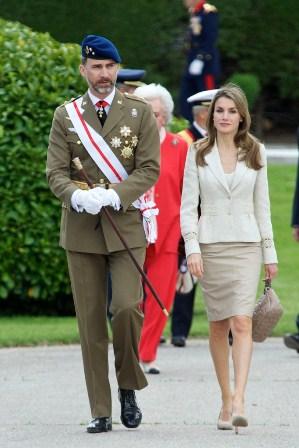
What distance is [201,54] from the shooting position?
17.3m

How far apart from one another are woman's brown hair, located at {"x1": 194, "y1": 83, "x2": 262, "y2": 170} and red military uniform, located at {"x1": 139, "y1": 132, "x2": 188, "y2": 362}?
2292mm

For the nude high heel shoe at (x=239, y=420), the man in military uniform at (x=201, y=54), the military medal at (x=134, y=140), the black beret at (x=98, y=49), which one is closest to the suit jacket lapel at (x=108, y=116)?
the military medal at (x=134, y=140)

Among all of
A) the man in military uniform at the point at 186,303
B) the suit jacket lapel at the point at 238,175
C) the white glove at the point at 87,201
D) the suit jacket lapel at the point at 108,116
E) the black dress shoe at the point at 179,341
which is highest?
the suit jacket lapel at the point at 108,116

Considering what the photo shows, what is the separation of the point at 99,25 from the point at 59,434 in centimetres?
1344

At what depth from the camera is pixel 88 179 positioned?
7.57 meters

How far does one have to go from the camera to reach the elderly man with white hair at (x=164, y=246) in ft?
32.9

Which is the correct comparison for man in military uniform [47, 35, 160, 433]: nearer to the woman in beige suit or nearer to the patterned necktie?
the patterned necktie

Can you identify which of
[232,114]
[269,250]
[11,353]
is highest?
[232,114]

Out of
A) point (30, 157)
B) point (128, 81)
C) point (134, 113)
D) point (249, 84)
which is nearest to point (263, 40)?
point (249, 84)

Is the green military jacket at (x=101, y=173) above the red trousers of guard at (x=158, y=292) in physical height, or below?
above

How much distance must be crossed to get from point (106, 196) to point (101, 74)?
596 millimetres

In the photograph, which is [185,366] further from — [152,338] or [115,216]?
[115,216]

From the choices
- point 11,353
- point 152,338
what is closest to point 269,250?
point 152,338

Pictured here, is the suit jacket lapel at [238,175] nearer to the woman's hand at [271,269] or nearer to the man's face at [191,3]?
the woman's hand at [271,269]
